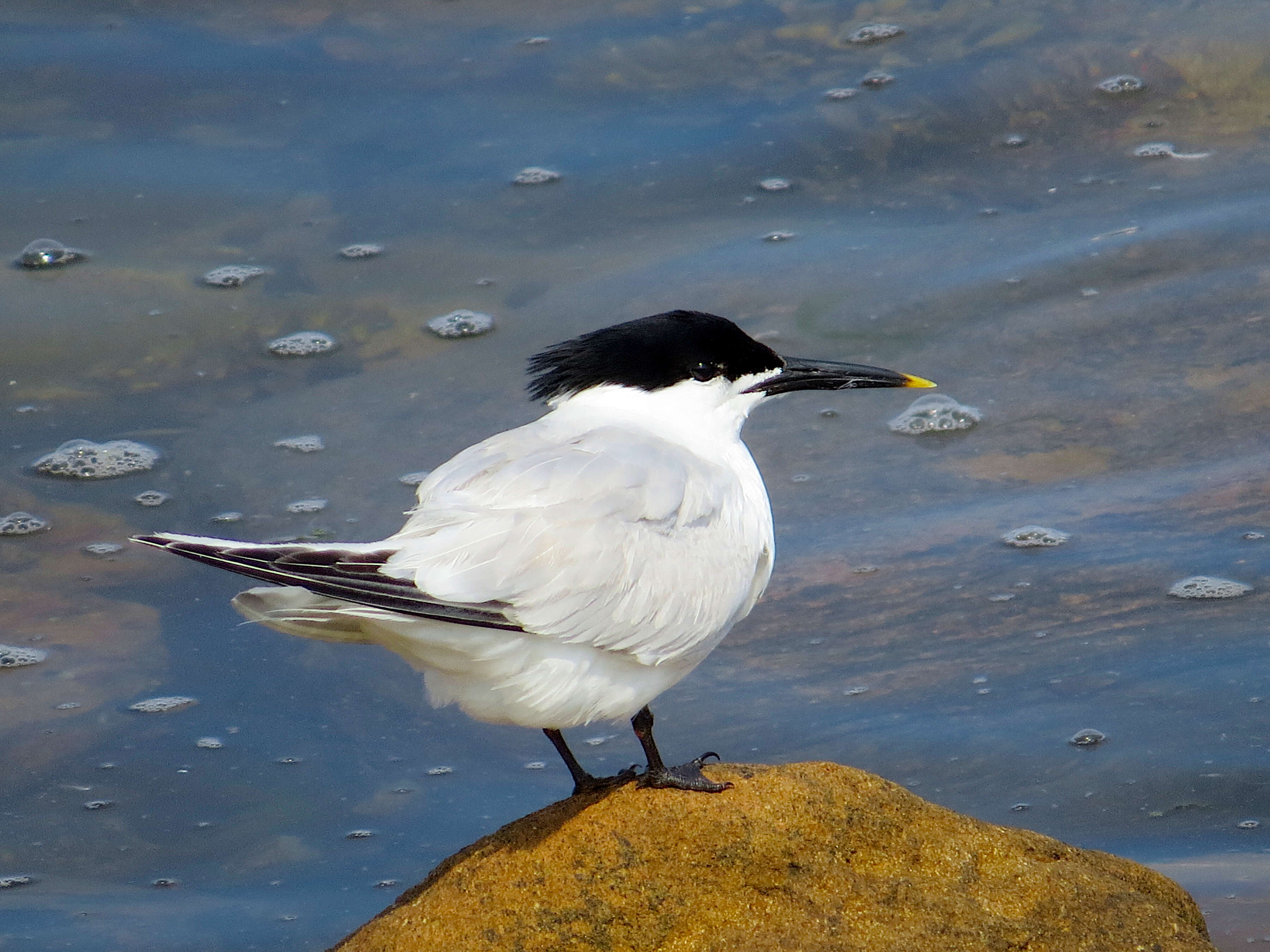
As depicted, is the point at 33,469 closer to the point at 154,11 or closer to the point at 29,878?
the point at 29,878

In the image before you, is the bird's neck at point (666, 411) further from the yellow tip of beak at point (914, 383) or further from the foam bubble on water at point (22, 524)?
the foam bubble on water at point (22, 524)

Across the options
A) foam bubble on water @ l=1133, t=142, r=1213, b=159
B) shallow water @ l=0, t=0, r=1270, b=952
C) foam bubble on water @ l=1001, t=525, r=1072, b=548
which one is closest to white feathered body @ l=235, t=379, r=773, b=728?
shallow water @ l=0, t=0, r=1270, b=952

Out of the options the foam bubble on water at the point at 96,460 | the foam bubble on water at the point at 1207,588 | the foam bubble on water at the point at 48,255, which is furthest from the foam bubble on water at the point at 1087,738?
the foam bubble on water at the point at 48,255

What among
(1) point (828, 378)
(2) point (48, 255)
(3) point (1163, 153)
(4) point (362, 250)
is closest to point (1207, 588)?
(1) point (828, 378)

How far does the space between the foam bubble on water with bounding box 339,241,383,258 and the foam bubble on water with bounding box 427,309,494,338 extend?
69 centimetres

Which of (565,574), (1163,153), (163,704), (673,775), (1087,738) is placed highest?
(1163,153)

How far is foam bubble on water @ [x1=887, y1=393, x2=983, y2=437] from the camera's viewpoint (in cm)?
696

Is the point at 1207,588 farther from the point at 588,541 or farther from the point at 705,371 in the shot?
the point at 588,541

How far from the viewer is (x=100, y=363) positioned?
7.46m

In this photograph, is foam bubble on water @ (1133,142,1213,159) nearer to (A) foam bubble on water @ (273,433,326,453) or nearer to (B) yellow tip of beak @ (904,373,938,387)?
(B) yellow tip of beak @ (904,373,938,387)

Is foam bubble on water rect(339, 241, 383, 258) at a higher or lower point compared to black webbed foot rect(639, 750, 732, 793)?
higher

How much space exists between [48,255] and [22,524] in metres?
2.28

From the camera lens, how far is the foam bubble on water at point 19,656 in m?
5.71

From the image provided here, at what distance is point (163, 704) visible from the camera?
18.2 ft
